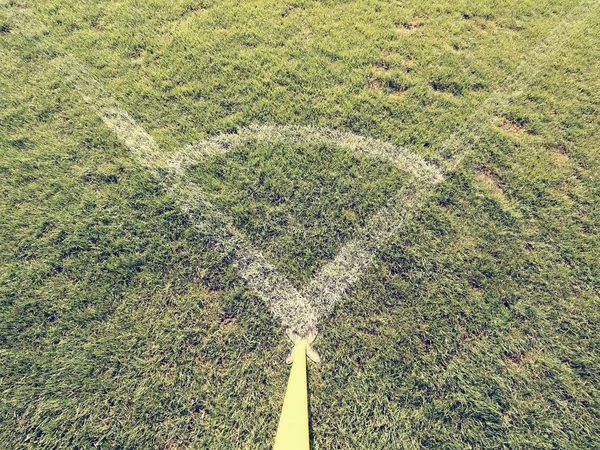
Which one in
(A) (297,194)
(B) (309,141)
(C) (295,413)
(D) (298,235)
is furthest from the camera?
(B) (309,141)

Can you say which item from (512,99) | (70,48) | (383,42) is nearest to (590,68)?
(512,99)

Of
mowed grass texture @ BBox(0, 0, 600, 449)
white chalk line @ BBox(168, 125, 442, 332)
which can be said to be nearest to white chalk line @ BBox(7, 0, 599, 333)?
white chalk line @ BBox(168, 125, 442, 332)

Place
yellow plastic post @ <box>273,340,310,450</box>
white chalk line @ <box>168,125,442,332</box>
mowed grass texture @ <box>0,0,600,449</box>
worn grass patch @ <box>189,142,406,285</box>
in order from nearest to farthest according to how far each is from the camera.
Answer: yellow plastic post @ <box>273,340,310,450</box> < mowed grass texture @ <box>0,0,600,449</box> < white chalk line @ <box>168,125,442,332</box> < worn grass patch @ <box>189,142,406,285</box>

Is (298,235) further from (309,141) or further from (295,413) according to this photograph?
(295,413)

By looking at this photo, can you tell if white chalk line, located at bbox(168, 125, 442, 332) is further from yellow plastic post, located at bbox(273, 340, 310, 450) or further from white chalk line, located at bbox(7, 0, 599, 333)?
yellow plastic post, located at bbox(273, 340, 310, 450)

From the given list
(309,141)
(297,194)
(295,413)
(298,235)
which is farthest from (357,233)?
(295,413)
